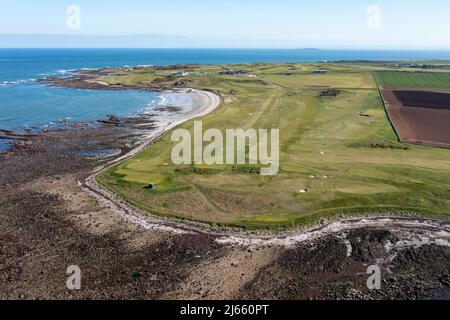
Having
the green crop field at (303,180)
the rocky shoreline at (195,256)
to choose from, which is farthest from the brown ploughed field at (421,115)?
the rocky shoreline at (195,256)

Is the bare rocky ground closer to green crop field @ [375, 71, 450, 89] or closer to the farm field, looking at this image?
the farm field

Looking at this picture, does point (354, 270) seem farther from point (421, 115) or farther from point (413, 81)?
point (413, 81)

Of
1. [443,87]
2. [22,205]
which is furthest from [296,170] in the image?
[443,87]

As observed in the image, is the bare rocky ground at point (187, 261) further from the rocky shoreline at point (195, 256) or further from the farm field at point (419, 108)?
the farm field at point (419, 108)

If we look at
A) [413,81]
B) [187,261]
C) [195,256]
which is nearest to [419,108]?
[413,81]
